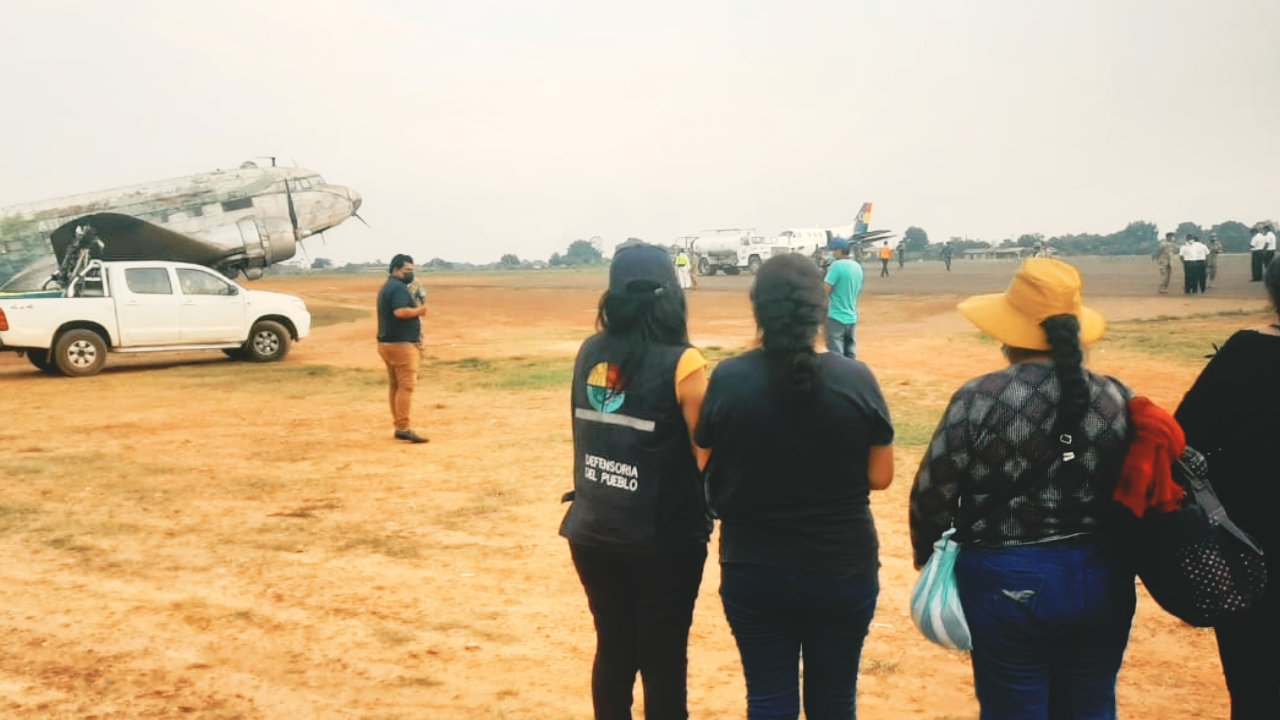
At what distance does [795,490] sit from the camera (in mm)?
2986

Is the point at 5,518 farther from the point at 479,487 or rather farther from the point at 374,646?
the point at 374,646

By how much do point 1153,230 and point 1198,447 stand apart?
13557 centimetres

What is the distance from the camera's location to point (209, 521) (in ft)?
25.8

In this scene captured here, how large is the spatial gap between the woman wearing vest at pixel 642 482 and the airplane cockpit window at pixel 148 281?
16.2m

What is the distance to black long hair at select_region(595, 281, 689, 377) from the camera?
3389mm

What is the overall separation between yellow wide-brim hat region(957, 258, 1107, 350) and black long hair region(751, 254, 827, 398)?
0.50m

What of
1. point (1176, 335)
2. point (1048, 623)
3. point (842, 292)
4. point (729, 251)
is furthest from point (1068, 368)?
point (729, 251)

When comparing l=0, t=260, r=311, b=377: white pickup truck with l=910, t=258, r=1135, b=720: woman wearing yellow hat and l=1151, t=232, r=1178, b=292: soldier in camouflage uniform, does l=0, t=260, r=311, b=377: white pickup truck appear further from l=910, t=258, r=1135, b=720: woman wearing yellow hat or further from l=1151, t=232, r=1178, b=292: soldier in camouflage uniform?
→ l=1151, t=232, r=1178, b=292: soldier in camouflage uniform

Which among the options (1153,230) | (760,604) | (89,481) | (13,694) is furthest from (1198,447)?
(1153,230)

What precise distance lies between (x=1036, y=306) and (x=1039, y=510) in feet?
1.85

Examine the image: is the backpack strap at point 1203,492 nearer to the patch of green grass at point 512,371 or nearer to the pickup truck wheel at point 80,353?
the patch of green grass at point 512,371

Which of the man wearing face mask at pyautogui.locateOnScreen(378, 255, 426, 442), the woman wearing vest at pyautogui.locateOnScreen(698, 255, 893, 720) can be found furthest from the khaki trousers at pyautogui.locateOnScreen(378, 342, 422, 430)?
the woman wearing vest at pyautogui.locateOnScreen(698, 255, 893, 720)

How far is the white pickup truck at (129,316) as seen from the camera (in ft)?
54.9

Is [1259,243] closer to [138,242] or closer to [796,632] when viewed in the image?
[138,242]
